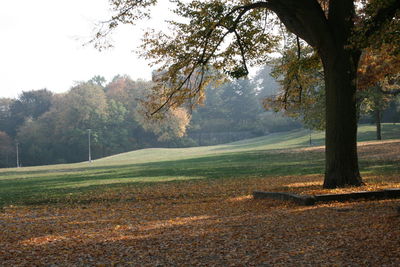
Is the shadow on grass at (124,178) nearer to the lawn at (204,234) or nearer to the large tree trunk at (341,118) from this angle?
the lawn at (204,234)

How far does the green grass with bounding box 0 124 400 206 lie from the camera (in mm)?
19391

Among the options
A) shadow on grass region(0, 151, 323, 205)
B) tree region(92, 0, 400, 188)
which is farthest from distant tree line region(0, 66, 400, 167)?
tree region(92, 0, 400, 188)

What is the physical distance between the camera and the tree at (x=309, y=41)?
36.0 ft

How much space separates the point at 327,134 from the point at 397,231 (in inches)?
238

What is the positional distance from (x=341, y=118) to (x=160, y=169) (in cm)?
2038

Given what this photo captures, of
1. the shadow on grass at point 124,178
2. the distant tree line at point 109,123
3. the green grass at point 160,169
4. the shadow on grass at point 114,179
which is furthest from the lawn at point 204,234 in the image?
the distant tree line at point 109,123

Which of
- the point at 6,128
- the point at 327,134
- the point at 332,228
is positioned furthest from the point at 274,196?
the point at 6,128

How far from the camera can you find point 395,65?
17000mm

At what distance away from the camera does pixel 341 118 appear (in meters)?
12.1

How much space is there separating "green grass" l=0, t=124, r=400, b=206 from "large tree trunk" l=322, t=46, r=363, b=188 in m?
7.56

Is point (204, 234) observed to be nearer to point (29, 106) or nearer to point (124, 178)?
point (124, 178)

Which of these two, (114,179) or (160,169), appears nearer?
(114,179)

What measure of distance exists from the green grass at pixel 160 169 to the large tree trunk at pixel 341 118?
297 inches

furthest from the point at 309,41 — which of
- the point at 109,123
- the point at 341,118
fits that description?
the point at 109,123
